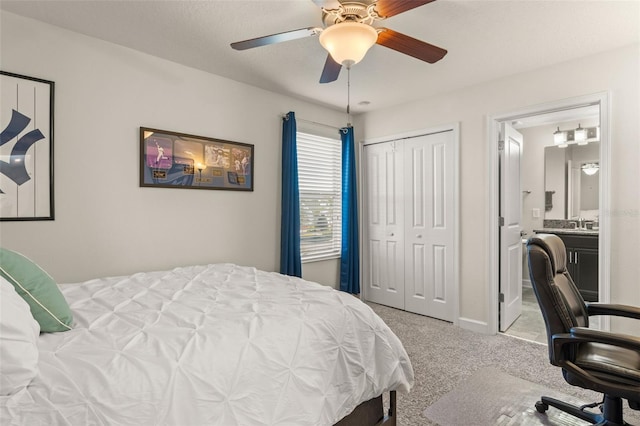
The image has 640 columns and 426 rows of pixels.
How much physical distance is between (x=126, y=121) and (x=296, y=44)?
5.01ft

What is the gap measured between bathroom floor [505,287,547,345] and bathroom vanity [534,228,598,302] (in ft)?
2.38

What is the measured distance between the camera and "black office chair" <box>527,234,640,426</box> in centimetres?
157

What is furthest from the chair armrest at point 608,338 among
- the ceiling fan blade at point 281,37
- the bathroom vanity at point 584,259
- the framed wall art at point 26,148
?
the bathroom vanity at point 584,259

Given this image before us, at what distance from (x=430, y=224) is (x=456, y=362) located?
64.2 inches

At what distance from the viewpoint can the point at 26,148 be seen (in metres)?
2.33

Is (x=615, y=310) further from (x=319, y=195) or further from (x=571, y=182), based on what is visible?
(x=571, y=182)

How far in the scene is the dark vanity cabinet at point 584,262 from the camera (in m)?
4.45

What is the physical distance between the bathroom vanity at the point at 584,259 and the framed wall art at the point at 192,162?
4.38 m

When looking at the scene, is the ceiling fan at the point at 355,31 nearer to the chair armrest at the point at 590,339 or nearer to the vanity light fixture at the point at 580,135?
the chair armrest at the point at 590,339

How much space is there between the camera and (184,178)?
309 centimetres

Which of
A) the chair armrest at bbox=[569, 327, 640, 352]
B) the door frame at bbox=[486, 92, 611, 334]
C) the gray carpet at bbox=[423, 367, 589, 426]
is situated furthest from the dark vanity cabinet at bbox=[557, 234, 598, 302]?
the chair armrest at bbox=[569, 327, 640, 352]

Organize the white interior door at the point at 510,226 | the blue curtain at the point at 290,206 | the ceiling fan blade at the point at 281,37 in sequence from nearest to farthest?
1. the ceiling fan blade at the point at 281,37
2. the white interior door at the point at 510,226
3. the blue curtain at the point at 290,206

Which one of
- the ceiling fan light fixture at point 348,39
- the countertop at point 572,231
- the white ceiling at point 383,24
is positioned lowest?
the countertop at point 572,231

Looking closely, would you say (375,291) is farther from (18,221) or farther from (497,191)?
(18,221)
